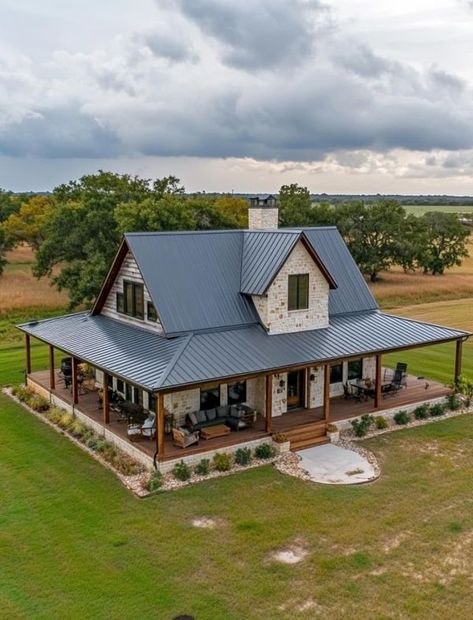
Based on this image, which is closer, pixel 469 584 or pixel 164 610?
pixel 164 610

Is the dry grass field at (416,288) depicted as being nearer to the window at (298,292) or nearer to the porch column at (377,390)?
the porch column at (377,390)

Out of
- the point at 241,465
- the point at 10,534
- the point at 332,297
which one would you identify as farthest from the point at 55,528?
the point at 332,297

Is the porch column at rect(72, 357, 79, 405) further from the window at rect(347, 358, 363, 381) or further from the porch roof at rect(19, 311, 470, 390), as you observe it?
the window at rect(347, 358, 363, 381)

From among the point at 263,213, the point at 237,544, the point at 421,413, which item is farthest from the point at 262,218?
the point at 237,544

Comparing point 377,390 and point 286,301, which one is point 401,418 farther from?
point 286,301

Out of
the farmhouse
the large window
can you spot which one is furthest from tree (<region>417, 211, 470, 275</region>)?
the large window

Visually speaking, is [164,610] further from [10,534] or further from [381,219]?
[381,219]

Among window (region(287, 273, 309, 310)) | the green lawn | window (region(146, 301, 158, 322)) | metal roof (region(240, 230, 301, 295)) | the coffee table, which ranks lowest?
the green lawn
